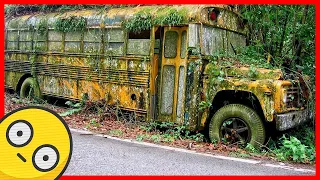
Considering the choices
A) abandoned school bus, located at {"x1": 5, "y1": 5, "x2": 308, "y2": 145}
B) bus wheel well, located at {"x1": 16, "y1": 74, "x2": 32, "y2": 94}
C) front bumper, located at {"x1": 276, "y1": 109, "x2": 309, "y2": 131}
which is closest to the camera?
front bumper, located at {"x1": 276, "y1": 109, "x2": 309, "y2": 131}

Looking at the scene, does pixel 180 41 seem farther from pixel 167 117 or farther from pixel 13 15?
pixel 13 15

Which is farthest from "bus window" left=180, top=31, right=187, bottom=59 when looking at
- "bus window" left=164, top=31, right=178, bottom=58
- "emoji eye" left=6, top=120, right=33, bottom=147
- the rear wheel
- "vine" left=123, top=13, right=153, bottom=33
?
the rear wheel

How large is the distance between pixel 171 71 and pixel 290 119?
2.50m

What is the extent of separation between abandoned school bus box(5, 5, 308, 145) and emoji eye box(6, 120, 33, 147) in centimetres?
450

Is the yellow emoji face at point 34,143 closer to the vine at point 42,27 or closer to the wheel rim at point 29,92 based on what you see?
the vine at point 42,27

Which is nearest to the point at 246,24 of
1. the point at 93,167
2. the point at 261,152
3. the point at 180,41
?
the point at 180,41

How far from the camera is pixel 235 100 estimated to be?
7.26 m

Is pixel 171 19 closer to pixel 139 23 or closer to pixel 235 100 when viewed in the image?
pixel 139 23

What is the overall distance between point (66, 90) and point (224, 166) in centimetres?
602

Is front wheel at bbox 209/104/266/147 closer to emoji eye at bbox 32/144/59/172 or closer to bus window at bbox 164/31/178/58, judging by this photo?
bus window at bbox 164/31/178/58

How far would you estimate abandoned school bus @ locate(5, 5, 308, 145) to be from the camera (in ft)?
22.2

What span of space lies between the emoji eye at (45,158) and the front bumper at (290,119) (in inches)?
173

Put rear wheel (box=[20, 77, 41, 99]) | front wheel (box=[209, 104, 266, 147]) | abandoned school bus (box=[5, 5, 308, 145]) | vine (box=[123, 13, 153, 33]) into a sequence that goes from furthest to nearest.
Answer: rear wheel (box=[20, 77, 41, 99]), vine (box=[123, 13, 153, 33]), abandoned school bus (box=[5, 5, 308, 145]), front wheel (box=[209, 104, 266, 147])

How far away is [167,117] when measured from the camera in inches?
310
